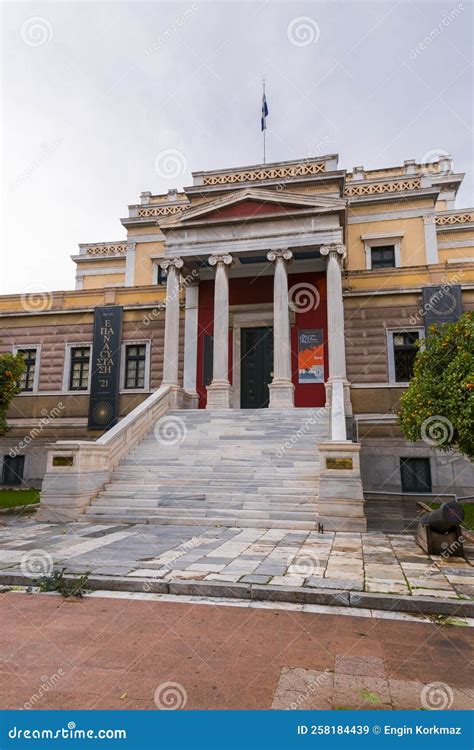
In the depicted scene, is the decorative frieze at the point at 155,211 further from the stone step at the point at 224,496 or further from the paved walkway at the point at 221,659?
the paved walkway at the point at 221,659

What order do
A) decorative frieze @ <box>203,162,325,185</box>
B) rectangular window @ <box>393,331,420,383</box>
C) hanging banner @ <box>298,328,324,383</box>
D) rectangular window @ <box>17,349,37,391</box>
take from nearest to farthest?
rectangular window @ <box>393,331,420,383</box> < hanging banner @ <box>298,328,324,383</box> < rectangular window @ <box>17,349,37,391</box> < decorative frieze @ <box>203,162,325,185</box>

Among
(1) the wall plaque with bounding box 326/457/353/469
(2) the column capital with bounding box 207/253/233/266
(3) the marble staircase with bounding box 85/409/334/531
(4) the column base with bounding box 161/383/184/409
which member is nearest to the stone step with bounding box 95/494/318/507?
(3) the marble staircase with bounding box 85/409/334/531

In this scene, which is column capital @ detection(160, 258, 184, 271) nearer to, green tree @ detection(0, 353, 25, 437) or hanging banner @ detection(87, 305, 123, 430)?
hanging banner @ detection(87, 305, 123, 430)

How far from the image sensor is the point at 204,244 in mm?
19766

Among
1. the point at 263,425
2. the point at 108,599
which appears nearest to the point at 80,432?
the point at 263,425

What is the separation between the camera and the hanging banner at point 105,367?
21250 millimetres

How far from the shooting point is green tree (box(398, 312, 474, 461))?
28.5 ft

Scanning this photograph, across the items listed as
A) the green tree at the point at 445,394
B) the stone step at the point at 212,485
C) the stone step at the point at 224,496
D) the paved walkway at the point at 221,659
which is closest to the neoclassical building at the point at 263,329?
the stone step at the point at 212,485

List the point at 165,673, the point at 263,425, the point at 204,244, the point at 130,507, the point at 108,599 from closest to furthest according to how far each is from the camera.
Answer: the point at 165,673, the point at 108,599, the point at 130,507, the point at 263,425, the point at 204,244

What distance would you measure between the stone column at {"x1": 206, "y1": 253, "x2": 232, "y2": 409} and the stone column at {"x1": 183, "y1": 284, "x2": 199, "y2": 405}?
2.40 m

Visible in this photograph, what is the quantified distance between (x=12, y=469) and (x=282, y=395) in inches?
497

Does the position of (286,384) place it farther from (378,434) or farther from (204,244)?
(204,244)

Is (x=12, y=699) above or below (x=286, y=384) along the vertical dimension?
below

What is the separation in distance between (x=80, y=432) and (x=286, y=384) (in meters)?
9.82
